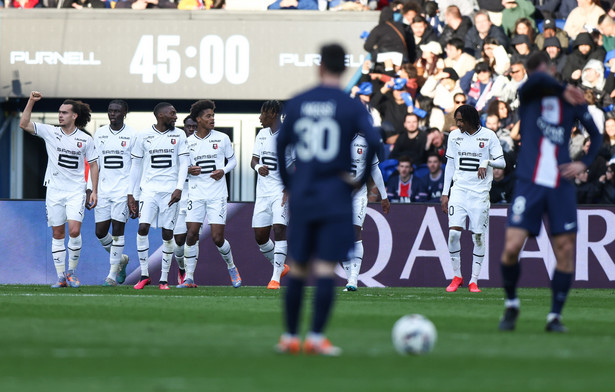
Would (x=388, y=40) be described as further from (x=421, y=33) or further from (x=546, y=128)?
(x=546, y=128)

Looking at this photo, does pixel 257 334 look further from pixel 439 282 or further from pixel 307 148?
pixel 439 282

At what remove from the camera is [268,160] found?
16.3 meters

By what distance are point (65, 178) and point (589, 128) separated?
883 cm

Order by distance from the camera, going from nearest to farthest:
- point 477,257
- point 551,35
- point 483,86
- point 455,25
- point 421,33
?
point 477,257 → point 483,86 → point 551,35 → point 455,25 → point 421,33

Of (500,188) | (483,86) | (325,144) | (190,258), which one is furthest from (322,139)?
(483,86)

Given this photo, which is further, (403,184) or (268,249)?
(403,184)

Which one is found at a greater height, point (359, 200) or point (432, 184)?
point (432, 184)

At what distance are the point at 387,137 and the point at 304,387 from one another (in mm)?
14877

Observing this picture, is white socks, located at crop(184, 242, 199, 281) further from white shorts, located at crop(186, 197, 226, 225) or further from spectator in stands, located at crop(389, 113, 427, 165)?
spectator in stands, located at crop(389, 113, 427, 165)

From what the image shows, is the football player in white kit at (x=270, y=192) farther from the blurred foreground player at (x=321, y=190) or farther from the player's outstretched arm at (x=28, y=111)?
the blurred foreground player at (x=321, y=190)

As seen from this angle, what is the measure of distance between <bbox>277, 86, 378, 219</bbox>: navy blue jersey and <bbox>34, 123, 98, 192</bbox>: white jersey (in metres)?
9.30

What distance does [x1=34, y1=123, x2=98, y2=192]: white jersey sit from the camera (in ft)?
53.0

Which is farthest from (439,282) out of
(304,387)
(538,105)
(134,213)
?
(304,387)

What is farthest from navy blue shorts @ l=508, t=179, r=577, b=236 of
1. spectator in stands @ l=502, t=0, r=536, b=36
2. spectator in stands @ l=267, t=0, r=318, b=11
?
spectator in stands @ l=267, t=0, r=318, b=11
